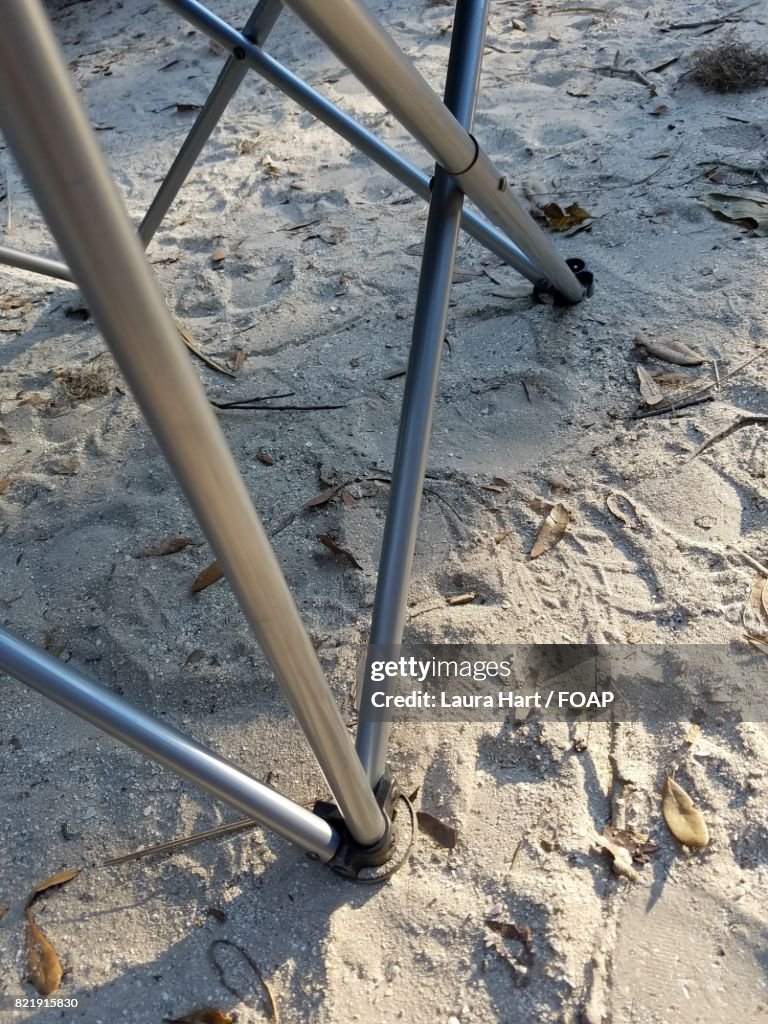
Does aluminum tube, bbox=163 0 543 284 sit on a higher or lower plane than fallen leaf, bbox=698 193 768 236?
higher

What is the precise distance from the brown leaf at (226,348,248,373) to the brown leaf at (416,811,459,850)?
1.01 meters

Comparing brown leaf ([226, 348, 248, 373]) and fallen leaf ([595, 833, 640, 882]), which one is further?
brown leaf ([226, 348, 248, 373])

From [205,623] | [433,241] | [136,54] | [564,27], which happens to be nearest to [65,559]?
[205,623]

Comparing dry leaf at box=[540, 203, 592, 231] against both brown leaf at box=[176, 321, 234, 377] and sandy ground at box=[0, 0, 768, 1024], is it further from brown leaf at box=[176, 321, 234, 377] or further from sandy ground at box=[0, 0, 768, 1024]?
brown leaf at box=[176, 321, 234, 377]

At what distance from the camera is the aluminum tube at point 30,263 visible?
Result: 170cm

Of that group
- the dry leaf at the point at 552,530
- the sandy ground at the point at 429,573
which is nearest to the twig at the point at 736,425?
the sandy ground at the point at 429,573

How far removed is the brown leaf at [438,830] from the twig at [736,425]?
0.70 meters

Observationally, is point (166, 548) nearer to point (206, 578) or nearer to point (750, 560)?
point (206, 578)

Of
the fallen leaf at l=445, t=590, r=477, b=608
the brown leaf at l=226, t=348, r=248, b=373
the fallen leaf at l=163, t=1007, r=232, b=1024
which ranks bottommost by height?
the fallen leaf at l=445, t=590, r=477, b=608

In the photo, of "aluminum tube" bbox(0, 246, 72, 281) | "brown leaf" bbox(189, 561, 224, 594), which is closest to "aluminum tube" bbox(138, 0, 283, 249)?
"aluminum tube" bbox(0, 246, 72, 281)

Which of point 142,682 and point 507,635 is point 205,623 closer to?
point 142,682

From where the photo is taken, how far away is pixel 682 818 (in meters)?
0.92

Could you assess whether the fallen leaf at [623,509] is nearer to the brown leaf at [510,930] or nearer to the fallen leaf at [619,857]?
the fallen leaf at [619,857]

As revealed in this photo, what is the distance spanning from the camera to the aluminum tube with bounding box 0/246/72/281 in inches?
67.1
